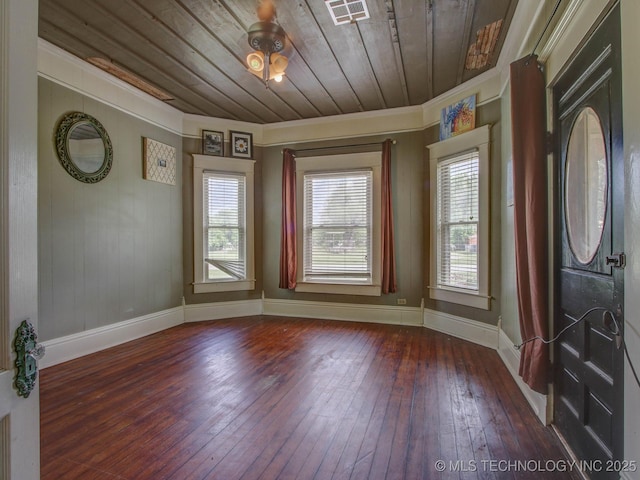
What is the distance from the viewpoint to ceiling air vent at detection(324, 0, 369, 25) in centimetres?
249

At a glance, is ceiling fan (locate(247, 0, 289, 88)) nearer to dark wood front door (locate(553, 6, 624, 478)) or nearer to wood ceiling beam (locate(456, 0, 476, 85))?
wood ceiling beam (locate(456, 0, 476, 85))

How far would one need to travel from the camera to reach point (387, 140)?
4.58 metres

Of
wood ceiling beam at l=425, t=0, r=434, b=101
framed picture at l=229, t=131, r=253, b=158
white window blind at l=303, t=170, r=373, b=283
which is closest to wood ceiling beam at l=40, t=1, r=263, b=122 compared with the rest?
framed picture at l=229, t=131, r=253, b=158

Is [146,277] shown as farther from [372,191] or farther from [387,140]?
[387,140]

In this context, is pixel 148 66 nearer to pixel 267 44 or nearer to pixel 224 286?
pixel 267 44

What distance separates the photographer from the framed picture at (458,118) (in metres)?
3.78

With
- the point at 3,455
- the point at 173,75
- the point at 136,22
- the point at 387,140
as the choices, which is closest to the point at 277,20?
the point at 136,22

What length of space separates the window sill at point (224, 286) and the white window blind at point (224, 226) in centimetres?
7

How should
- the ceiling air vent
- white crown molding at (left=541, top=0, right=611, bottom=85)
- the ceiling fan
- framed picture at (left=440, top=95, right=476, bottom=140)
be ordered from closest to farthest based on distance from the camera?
white crown molding at (left=541, top=0, right=611, bottom=85)
the ceiling air vent
the ceiling fan
framed picture at (left=440, top=95, right=476, bottom=140)

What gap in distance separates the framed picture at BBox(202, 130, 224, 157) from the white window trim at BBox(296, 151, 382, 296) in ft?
3.76

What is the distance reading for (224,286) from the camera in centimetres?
491

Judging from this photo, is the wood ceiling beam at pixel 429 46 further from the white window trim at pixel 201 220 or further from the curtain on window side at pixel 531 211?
the white window trim at pixel 201 220

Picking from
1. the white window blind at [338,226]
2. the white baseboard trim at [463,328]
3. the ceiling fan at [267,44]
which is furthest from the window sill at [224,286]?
the ceiling fan at [267,44]

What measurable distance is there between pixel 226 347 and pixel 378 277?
221 centimetres
